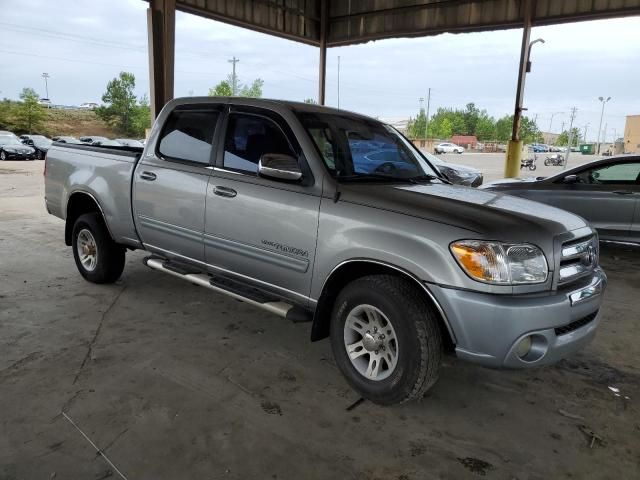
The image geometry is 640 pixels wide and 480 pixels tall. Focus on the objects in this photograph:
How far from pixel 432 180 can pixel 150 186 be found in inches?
93.3

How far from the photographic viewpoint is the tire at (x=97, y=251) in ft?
16.0

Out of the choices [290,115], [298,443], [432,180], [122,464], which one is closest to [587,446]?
[298,443]

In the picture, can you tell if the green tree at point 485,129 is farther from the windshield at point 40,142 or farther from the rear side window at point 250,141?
the rear side window at point 250,141

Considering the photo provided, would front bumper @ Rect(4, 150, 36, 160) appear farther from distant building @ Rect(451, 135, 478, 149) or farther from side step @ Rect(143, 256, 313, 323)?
distant building @ Rect(451, 135, 478, 149)

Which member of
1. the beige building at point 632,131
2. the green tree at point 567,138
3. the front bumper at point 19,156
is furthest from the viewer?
the green tree at point 567,138

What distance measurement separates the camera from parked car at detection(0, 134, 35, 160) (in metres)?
24.8

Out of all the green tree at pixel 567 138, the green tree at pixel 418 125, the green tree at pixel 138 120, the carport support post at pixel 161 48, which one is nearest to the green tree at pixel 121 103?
the green tree at pixel 138 120

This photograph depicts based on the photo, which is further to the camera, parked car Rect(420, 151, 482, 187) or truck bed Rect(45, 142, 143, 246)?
parked car Rect(420, 151, 482, 187)

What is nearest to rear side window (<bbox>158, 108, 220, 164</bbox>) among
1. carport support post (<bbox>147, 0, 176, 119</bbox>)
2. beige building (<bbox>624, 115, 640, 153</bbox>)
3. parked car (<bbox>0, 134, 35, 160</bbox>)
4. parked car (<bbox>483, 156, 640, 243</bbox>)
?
parked car (<bbox>483, 156, 640, 243</bbox>)

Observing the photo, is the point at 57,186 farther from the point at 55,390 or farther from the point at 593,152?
the point at 593,152

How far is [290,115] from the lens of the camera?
137 inches

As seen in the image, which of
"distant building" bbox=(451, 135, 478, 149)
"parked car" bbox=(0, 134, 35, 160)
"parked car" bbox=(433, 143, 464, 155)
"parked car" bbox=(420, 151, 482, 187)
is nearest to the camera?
"parked car" bbox=(420, 151, 482, 187)

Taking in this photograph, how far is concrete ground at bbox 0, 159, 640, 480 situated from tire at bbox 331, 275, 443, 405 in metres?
0.18

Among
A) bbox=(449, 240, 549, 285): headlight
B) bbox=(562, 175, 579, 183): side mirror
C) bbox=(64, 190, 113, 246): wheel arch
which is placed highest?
bbox=(562, 175, 579, 183): side mirror
